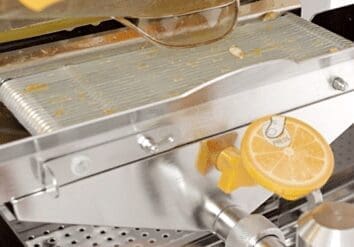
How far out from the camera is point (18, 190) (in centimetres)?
69

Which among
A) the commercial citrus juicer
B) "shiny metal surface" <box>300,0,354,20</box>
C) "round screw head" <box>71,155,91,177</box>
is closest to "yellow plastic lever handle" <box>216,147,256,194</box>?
the commercial citrus juicer

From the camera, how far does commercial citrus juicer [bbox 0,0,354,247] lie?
28.4 inches

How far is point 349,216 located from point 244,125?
0.49 ft

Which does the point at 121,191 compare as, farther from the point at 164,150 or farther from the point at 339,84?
the point at 339,84

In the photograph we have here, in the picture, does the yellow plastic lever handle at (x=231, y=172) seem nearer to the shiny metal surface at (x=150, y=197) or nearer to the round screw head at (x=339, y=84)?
the shiny metal surface at (x=150, y=197)

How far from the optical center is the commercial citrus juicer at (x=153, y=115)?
A: 2.36 ft

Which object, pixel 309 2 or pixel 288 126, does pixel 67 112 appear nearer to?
pixel 288 126

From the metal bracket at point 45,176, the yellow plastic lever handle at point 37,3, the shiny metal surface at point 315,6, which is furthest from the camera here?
the shiny metal surface at point 315,6

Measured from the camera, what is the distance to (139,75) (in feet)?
2.67

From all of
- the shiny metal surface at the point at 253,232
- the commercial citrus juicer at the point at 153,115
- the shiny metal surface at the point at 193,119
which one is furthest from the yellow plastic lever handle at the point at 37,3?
the shiny metal surface at the point at 253,232

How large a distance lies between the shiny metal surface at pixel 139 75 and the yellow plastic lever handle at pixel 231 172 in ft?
0.25

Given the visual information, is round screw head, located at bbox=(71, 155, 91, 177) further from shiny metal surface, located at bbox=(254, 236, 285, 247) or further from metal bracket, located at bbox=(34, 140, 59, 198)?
shiny metal surface, located at bbox=(254, 236, 285, 247)

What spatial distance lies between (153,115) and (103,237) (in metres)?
0.16

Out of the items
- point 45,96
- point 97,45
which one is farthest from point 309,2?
point 45,96
